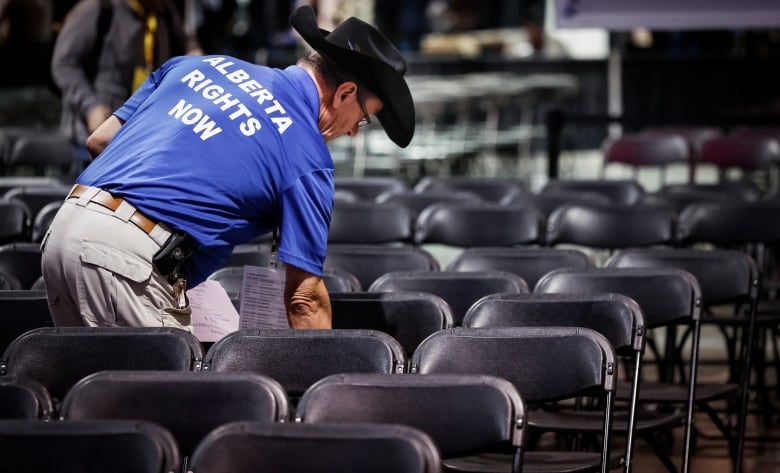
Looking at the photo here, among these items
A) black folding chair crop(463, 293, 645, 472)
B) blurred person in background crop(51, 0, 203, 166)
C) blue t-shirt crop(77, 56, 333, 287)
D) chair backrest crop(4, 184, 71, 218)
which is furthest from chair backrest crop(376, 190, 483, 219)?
blue t-shirt crop(77, 56, 333, 287)

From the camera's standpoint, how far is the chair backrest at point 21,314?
4117mm

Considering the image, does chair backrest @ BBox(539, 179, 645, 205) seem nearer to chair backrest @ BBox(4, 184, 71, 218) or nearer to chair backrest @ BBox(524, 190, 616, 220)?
chair backrest @ BBox(524, 190, 616, 220)

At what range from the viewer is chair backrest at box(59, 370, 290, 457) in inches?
119

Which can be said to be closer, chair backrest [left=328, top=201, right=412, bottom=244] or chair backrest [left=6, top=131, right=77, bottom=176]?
chair backrest [left=328, top=201, right=412, bottom=244]

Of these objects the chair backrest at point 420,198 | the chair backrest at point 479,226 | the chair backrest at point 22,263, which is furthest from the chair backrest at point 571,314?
the chair backrest at point 420,198

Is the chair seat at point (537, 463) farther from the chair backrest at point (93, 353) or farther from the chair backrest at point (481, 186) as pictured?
the chair backrest at point (481, 186)

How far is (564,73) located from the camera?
52.2 feet

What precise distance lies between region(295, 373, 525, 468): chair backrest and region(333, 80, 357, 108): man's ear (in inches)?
39.3

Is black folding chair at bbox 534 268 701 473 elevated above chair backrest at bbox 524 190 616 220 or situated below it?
below

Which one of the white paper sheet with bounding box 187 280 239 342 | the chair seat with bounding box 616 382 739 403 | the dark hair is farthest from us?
the chair seat with bounding box 616 382 739 403

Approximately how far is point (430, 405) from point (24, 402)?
3.10 ft

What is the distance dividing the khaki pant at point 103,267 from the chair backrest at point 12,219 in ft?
6.42

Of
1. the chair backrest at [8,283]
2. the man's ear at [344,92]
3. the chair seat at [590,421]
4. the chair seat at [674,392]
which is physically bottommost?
the chair seat at [674,392]

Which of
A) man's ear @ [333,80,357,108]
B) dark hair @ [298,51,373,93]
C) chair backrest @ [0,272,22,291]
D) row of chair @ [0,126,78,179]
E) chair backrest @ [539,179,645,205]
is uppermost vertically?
dark hair @ [298,51,373,93]
